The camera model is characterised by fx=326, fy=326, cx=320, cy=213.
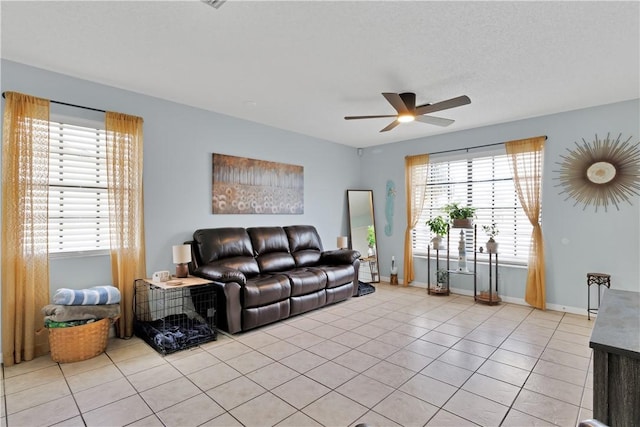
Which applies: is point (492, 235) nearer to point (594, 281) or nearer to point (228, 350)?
point (594, 281)

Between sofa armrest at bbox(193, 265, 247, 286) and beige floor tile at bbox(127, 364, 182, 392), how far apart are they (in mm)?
956

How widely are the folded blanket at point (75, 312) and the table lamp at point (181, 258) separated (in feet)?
2.32

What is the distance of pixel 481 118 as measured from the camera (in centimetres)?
462

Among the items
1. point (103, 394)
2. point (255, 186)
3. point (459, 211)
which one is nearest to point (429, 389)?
point (103, 394)

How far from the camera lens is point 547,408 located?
7.20 ft

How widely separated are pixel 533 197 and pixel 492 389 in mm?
3090

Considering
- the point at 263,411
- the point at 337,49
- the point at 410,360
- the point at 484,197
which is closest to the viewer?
the point at 263,411

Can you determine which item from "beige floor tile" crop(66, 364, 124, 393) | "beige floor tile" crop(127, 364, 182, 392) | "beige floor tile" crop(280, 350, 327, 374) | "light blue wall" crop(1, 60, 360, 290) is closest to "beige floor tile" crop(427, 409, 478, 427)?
"beige floor tile" crop(280, 350, 327, 374)

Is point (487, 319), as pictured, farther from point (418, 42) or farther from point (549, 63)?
point (418, 42)

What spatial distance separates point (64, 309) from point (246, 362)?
1668 millimetres

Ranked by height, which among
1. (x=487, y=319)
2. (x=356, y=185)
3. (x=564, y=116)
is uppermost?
(x=564, y=116)

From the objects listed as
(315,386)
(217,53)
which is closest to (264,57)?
(217,53)

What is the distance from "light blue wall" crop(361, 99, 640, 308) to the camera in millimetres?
3915

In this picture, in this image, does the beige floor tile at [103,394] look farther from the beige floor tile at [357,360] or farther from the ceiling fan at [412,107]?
the ceiling fan at [412,107]
